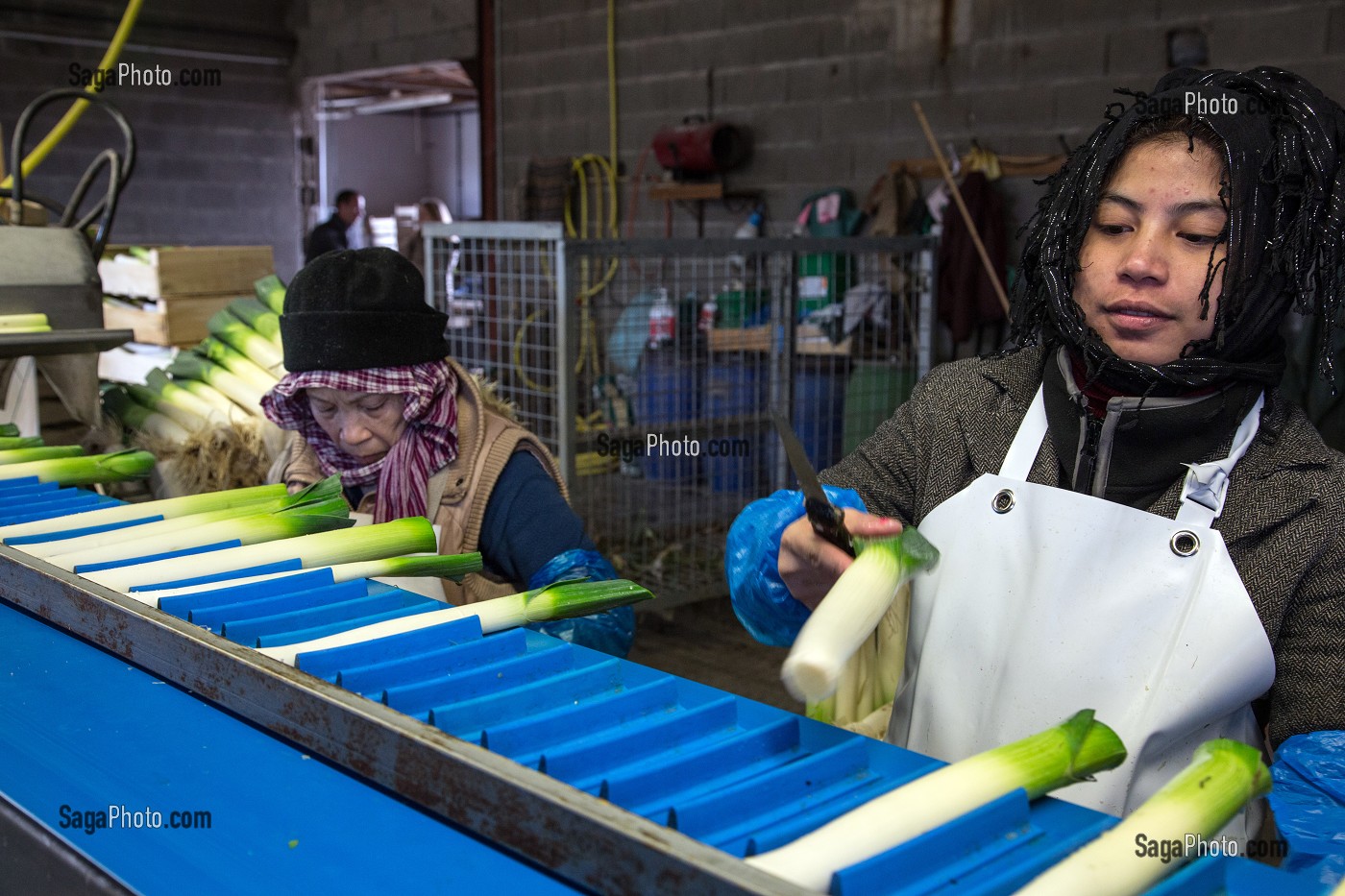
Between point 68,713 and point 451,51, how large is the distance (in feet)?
29.2

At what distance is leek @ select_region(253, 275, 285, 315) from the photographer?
3.17m

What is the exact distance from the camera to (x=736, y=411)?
5.24 meters

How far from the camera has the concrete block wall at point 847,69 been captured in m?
5.25

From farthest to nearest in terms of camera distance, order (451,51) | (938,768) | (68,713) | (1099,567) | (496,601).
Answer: (451,51) → (1099,567) → (496,601) → (68,713) → (938,768)

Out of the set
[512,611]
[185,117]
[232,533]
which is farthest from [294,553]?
[185,117]

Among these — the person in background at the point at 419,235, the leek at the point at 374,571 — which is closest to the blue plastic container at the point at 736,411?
the leek at the point at 374,571

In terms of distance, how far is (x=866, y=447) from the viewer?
5.82 feet

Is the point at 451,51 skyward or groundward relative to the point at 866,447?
skyward

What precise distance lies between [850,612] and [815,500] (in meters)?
0.20

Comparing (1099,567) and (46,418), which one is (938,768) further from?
(46,418)

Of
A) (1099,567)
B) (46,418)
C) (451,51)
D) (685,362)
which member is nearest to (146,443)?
(46,418)

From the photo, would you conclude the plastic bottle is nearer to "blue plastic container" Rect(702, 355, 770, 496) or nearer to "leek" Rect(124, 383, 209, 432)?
"blue plastic container" Rect(702, 355, 770, 496)

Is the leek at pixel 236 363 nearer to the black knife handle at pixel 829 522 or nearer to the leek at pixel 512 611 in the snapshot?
the leek at pixel 512 611

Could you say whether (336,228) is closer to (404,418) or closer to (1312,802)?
(404,418)
